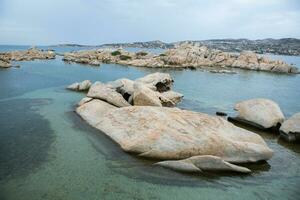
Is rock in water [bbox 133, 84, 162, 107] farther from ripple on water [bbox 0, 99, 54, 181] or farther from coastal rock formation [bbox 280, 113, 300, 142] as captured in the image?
coastal rock formation [bbox 280, 113, 300, 142]

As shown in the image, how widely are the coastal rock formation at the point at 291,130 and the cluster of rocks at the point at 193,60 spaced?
60.3 metres

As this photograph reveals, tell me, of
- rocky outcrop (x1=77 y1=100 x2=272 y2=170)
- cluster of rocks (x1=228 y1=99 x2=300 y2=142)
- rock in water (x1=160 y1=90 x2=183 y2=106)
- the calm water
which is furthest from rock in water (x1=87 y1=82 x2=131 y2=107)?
cluster of rocks (x1=228 y1=99 x2=300 y2=142)

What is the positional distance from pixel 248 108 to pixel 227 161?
10.0 meters

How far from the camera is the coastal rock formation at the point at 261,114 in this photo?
24484 mm

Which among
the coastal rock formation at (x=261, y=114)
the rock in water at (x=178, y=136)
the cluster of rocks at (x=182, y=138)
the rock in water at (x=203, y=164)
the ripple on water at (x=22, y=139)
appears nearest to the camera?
the ripple on water at (x=22, y=139)

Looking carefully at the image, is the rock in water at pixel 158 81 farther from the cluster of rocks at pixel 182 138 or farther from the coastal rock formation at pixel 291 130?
the coastal rock formation at pixel 291 130

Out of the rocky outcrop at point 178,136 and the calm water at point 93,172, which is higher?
the rocky outcrop at point 178,136

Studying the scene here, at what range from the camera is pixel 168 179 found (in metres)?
15.1

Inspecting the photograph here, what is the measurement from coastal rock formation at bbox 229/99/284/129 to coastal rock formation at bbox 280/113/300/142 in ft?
4.19

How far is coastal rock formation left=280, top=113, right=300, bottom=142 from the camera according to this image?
22.3 m

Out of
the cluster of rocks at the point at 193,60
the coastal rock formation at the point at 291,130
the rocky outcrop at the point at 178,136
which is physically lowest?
the cluster of rocks at the point at 193,60

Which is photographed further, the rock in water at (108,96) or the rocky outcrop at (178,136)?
the rock in water at (108,96)

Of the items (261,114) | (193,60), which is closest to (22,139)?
(261,114)

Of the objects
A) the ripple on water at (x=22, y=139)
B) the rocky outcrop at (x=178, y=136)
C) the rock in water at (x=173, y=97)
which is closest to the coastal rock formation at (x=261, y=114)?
the rocky outcrop at (x=178, y=136)
